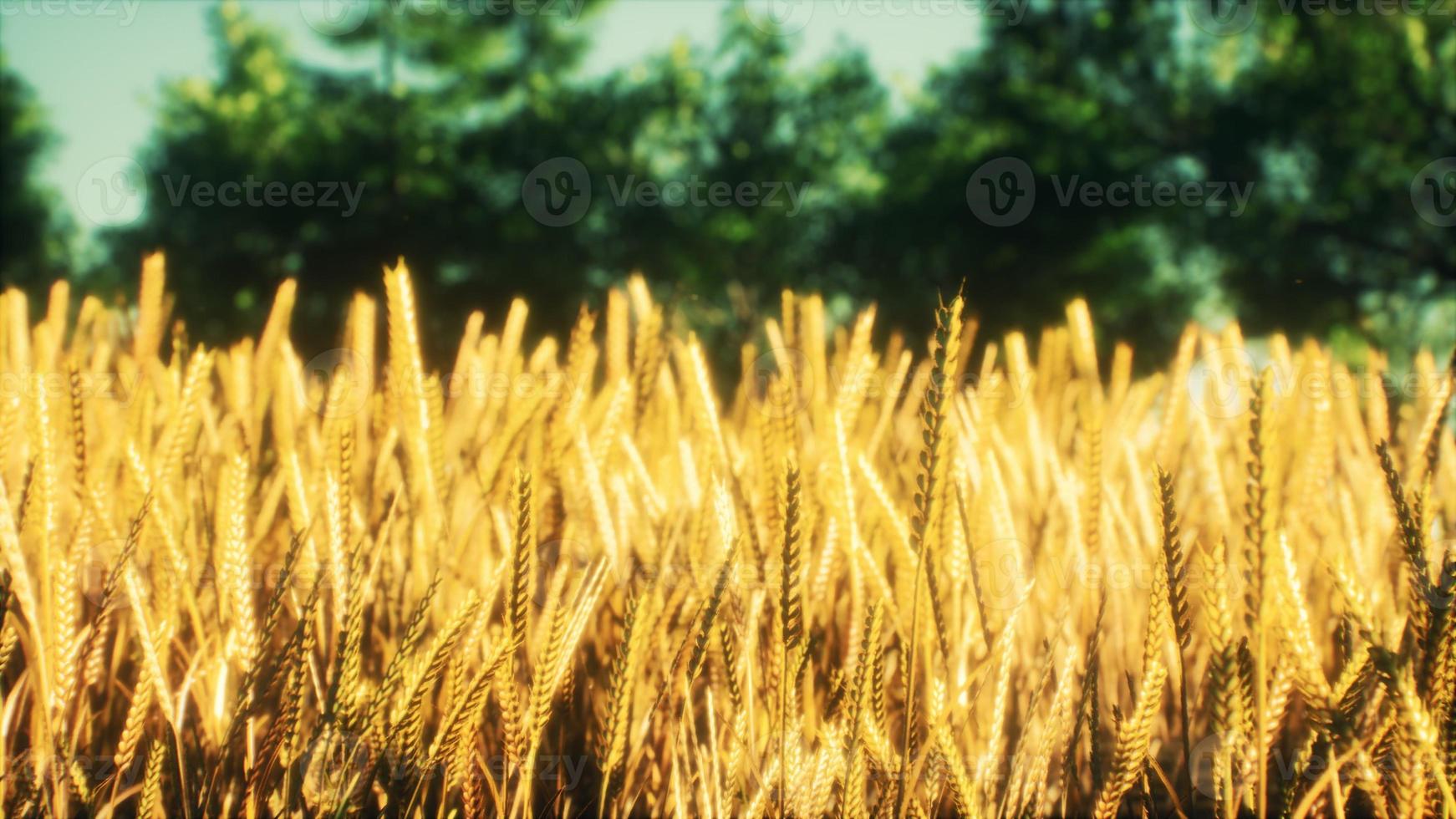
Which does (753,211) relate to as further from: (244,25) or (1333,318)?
(244,25)

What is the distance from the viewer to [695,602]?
86 cm

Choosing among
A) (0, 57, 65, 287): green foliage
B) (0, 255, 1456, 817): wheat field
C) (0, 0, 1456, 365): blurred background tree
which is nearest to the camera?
(0, 255, 1456, 817): wheat field

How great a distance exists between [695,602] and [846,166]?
21.8m

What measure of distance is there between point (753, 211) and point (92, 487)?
64.0 ft

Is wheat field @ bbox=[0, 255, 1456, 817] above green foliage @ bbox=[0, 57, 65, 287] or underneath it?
underneath

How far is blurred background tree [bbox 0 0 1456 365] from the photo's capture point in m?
13.5

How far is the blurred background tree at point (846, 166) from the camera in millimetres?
13477

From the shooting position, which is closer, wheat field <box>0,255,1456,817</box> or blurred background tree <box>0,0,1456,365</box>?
wheat field <box>0,255,1456,817</box>

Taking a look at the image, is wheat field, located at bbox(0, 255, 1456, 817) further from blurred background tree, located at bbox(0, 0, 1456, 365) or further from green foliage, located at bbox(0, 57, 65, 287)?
green foliage, located at bbox(0, 57, 65, 287)

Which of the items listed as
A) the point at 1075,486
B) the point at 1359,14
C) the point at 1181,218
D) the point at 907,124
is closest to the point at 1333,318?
the point at 1181,218

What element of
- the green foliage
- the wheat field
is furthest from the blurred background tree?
the wheat field

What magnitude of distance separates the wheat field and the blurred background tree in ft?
42.4

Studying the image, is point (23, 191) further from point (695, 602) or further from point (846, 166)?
point (695, 602)

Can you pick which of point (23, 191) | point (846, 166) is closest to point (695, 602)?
point (846, 166)
